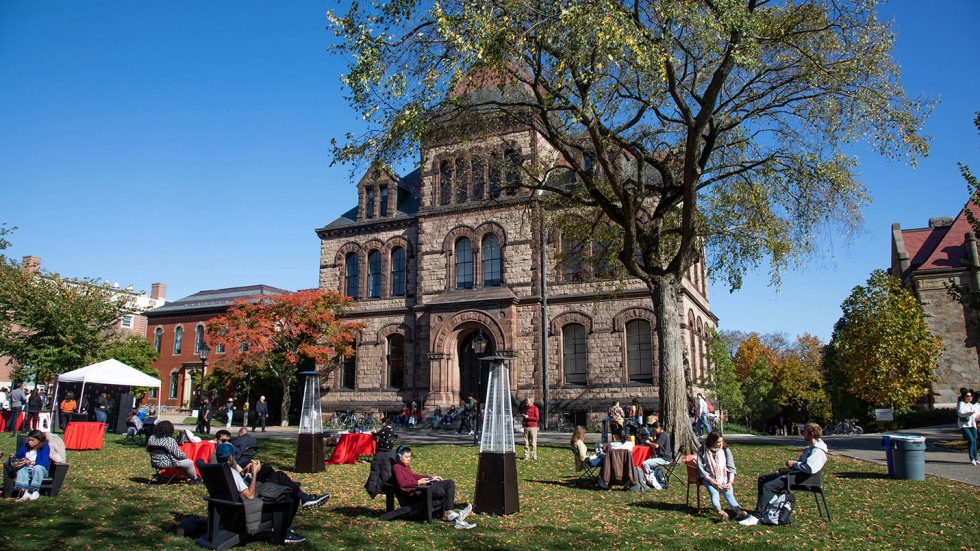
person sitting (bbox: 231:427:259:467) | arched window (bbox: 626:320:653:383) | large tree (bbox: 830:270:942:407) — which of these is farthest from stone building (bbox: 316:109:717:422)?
person sitting (bbox: 231:427:259:467)

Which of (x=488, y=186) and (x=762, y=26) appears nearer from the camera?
(x=762, y=26)

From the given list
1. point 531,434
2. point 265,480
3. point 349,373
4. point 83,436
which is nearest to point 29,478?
point 265,480

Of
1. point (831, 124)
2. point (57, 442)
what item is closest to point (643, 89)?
point (831, 124)

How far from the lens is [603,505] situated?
10.3 metres

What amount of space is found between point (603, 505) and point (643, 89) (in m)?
10.6

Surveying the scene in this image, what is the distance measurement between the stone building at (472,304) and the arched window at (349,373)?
110mm

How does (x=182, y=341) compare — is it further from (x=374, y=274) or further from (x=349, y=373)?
(x=374, y=274)

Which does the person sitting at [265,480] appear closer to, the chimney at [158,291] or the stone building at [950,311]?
the stone building at [950,311]

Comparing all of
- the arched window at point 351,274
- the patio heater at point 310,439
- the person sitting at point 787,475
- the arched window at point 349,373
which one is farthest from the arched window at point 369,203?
the person sitting at point 787,475

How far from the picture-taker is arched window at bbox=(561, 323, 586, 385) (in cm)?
2986

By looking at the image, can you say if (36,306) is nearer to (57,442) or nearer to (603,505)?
(57,442)

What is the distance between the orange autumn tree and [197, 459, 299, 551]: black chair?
82.9 feet

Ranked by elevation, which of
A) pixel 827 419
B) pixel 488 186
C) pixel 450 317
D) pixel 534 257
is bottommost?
pixel 827 419

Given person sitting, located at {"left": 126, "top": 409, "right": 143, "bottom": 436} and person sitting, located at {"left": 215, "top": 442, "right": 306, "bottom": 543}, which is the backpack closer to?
person sitting, located at {"left": 215, "top": 442, "right": 306, "bottom": 543}
